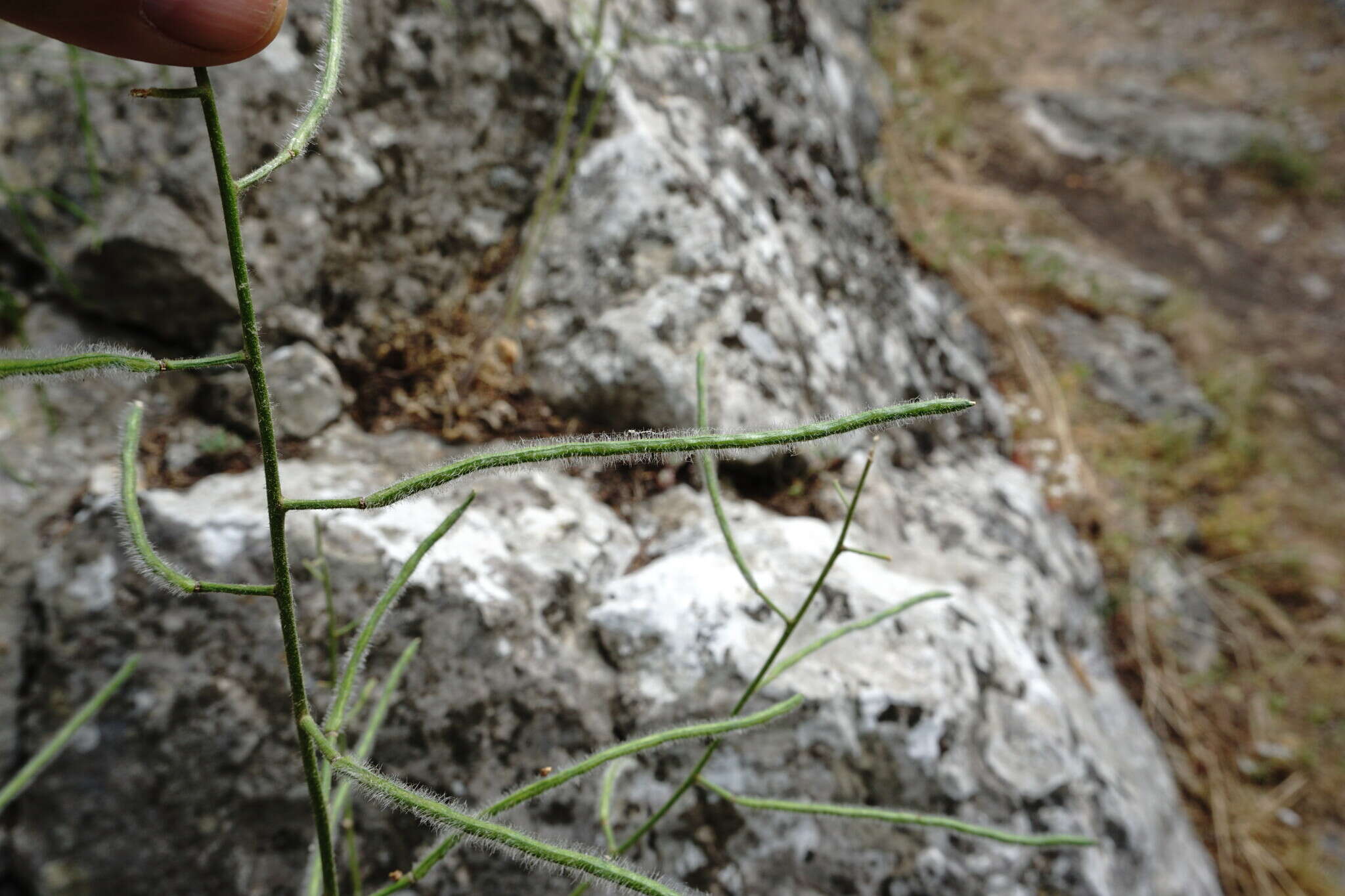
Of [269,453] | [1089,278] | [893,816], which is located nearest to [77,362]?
[269,453]

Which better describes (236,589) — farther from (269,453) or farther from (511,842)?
(511,842)

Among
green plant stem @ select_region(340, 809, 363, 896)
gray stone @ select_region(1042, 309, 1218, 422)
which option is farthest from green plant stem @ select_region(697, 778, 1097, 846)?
gray stone @ select_region(1042, 309, 1218, 422)

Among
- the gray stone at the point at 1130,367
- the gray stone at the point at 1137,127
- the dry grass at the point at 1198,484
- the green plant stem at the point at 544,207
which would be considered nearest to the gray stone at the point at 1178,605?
the dry grass at the point at 1198,484

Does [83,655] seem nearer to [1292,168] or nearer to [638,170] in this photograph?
[638,170]

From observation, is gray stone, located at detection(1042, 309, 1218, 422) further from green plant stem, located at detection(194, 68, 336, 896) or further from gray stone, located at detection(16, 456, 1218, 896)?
green plant stem, located at detection(194, 68, 336, 896)

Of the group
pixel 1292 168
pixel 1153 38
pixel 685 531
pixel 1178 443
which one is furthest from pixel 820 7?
pixel 1153 38
